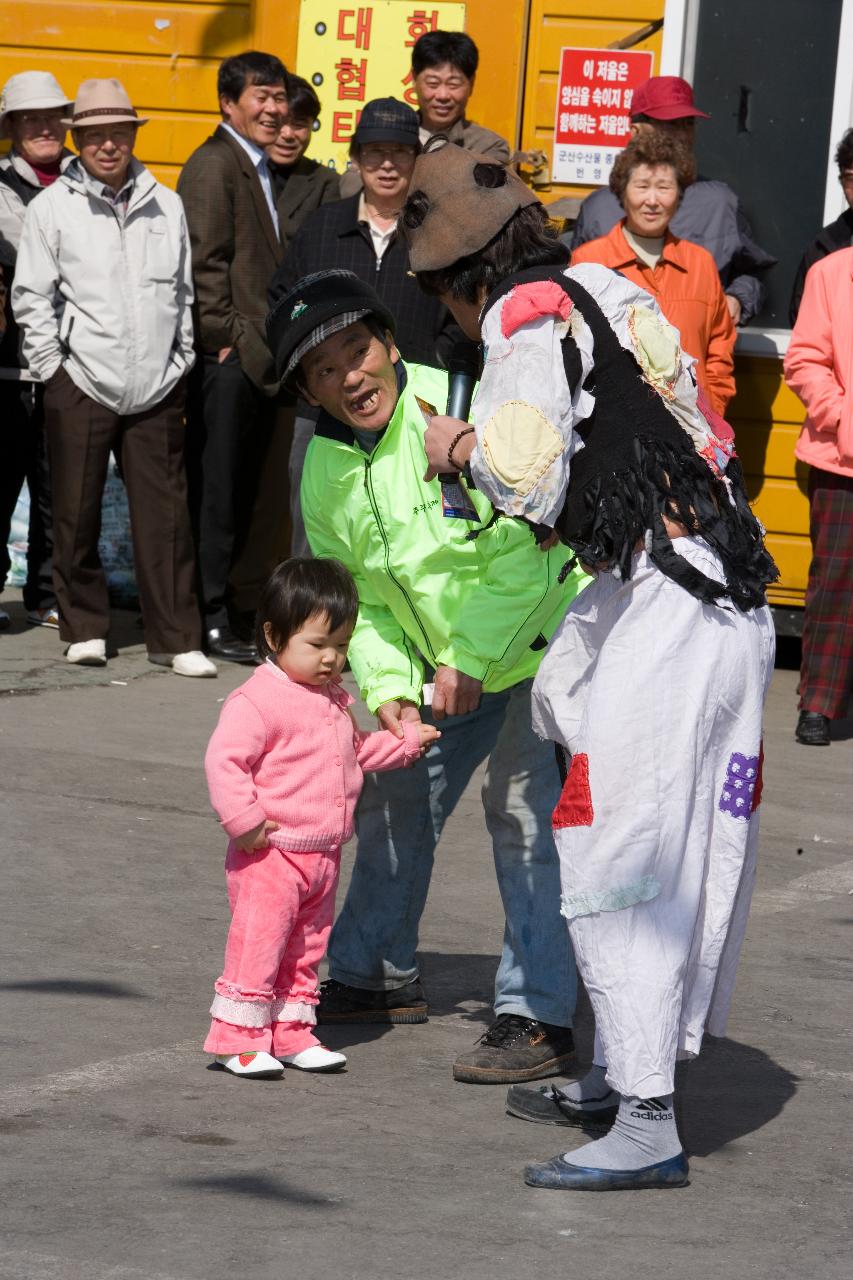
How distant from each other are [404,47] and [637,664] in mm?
7615

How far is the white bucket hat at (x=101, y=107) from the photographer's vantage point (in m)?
8.63

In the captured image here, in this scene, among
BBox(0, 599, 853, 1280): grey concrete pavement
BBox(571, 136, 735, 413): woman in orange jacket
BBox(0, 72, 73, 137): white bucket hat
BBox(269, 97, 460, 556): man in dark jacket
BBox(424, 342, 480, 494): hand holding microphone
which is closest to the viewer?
BBox(0, 599, 853, 1280): grey concrete pavement

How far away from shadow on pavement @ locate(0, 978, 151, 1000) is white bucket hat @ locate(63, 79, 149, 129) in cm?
473

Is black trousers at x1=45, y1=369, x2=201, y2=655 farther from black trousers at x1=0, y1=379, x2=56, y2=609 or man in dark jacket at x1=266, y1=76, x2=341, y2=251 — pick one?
man in dark jacket at x1=266, y1=76, x2=341, y2=251

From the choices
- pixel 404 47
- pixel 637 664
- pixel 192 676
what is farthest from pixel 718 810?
pixel 404 47

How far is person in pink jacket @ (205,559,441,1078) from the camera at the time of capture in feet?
14.3

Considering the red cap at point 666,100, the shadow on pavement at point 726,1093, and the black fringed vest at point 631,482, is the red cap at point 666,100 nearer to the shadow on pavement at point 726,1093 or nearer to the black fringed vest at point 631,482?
the shadow on pavement at point 726,1093

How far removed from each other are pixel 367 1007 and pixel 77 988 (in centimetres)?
68

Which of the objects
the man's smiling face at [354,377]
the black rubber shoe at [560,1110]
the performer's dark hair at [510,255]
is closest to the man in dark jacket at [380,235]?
the man's smiling face at [354,377]

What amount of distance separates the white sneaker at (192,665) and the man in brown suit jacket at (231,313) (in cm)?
40

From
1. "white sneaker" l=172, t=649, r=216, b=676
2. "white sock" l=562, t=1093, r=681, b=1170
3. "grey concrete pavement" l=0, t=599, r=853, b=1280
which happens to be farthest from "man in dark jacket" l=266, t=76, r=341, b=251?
"white sock" l=562, t=1093, r=681, b=1170

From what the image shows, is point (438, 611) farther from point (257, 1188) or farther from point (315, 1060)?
point (257, 1188)

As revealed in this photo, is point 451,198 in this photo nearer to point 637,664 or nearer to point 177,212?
point 637,664

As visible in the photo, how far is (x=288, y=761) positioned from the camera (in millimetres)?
4430
